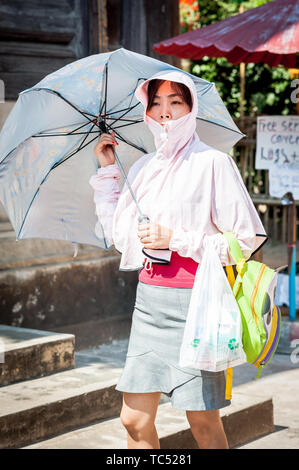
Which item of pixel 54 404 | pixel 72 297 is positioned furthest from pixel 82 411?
pixel 72 297

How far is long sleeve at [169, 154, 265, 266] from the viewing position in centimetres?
311

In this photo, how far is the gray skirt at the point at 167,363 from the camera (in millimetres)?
3176

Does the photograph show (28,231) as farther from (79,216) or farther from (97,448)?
(97,448)

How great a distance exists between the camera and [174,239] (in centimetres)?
311

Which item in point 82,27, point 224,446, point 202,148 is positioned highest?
point 82,27

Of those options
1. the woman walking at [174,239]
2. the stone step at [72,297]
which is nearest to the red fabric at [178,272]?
the woman walking at [174,239]

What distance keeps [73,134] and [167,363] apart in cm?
117

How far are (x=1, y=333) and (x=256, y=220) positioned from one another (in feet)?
7.96

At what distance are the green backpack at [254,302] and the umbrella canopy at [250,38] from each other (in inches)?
142

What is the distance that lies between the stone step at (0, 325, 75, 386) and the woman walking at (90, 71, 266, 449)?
1499 millimetres

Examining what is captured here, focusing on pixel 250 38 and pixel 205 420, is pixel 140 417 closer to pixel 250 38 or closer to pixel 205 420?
pixel 205 420

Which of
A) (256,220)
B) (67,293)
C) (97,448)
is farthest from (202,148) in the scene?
(67,293)

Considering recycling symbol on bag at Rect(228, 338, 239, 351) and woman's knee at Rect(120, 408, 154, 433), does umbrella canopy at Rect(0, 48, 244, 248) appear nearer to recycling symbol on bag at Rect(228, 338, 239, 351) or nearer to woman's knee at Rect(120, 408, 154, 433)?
woman's knee at Rect(120, 408, 154, 433)

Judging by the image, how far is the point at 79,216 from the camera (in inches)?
151
